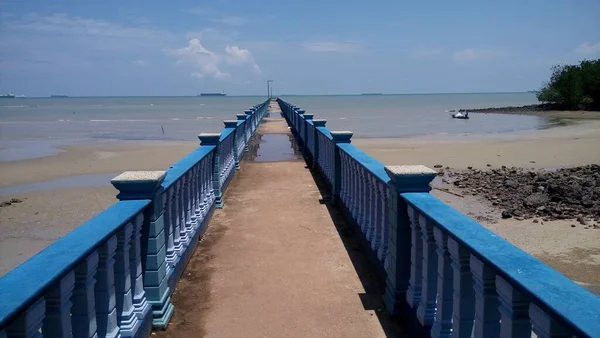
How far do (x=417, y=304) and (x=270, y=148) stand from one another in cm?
1433

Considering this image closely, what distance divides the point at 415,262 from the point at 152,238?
2120 mm

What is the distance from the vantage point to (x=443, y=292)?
3.19 meters

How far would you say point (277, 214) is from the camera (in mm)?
7594

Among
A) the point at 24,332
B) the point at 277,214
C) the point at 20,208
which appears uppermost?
the point at 24,332

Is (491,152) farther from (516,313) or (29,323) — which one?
(29,323)

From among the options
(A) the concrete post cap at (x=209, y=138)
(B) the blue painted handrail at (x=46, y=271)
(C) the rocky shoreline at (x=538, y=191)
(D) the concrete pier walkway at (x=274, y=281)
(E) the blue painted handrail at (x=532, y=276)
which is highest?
(A) the concrete post cap at (x=209, y=138)

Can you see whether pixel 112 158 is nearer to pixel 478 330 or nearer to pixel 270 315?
pixel 270 315

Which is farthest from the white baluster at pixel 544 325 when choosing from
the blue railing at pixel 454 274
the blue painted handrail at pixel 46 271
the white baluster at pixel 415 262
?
the blue painted handrail at pixel 46 271

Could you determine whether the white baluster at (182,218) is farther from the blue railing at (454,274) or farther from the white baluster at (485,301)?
the white baluster at (485,301)

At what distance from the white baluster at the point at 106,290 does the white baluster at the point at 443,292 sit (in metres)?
2.07

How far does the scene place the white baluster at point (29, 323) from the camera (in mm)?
1973

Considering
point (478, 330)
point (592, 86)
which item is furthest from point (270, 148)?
point (592, 86)

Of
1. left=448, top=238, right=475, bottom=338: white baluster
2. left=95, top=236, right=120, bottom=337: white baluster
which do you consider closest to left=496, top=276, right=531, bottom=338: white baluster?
left=448, top=238, right=475, bottom=338: white baluster

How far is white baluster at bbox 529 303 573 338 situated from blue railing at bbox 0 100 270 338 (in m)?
2.05
